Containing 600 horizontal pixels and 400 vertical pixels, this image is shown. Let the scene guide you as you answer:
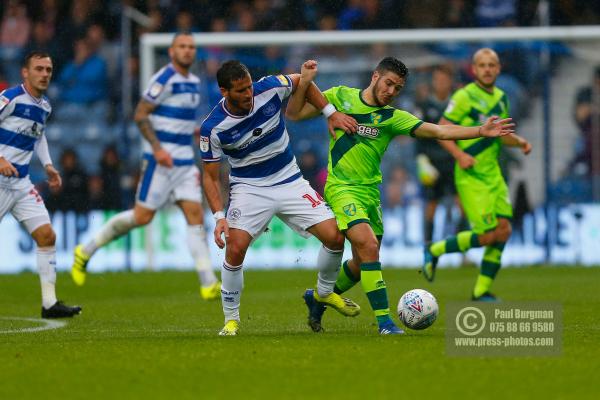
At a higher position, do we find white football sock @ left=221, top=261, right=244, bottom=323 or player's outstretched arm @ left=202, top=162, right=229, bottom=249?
player's outstretched arm @ left=202, top=162, right=229, bottom=249

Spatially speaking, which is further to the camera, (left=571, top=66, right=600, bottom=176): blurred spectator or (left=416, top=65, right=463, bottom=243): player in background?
(left=571, top=66, right=600, bottom=176): blurred spectator

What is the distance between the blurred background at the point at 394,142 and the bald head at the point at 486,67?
15.8 feet

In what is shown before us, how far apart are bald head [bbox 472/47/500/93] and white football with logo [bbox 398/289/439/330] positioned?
4.02 m

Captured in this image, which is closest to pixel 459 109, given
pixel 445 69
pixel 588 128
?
pixel 445 69

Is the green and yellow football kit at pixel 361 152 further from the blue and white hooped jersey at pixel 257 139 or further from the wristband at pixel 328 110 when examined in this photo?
the blue and white hooped jersey at pixel 257 139

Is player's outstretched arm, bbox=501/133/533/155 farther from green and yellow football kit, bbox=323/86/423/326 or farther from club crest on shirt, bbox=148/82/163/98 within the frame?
club crest on shirt, bbox=148/82/163/98

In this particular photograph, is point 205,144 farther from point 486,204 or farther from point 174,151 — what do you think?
point 174,151

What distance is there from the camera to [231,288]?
9.44 meters

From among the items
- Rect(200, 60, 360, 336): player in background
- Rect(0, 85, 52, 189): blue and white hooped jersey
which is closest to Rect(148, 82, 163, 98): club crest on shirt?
Rect(0, 85, 52, 189): blue and white hooped jersey

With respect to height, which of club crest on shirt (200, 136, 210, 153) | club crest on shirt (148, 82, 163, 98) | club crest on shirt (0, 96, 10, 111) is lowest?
club crest on shirt (200, 136, 210, 153)

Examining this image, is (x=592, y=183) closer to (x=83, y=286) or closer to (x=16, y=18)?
(x=83, y=286)

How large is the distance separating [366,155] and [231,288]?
1.48 meters

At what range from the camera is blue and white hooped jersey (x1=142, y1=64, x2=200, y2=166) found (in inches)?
535

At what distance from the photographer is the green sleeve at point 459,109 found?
12781mm
